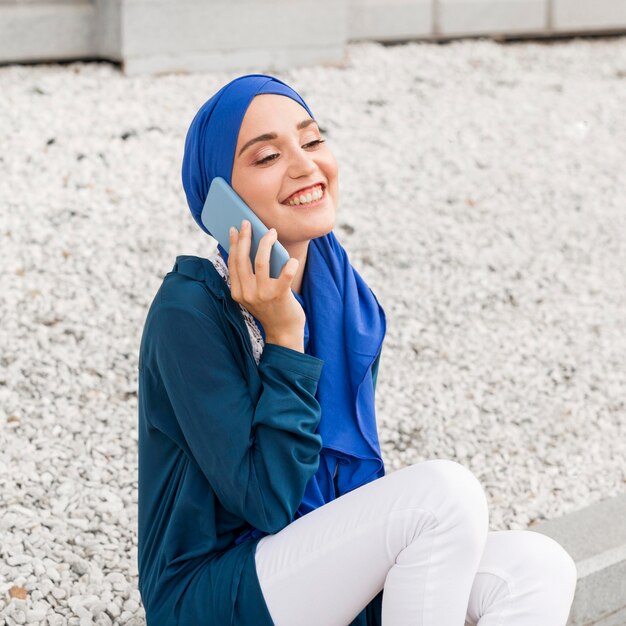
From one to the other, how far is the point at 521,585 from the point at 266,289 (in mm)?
864

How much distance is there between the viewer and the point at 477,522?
226 cm

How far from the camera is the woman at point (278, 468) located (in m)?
2.24

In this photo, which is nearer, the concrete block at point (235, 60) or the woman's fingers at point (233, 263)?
the woman's fingers at point (233, 263)

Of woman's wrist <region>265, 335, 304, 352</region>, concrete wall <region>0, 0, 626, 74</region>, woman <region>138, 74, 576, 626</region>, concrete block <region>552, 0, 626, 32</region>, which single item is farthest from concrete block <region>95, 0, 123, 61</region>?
woman's wrist <region>265, 335, 304, 352</region>

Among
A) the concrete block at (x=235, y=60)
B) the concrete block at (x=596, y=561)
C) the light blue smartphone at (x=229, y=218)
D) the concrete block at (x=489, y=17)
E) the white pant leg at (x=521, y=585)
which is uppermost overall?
the light blue smartphone at (x=229, y=218)

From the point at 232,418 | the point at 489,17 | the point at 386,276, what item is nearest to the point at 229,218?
the point at 232,418

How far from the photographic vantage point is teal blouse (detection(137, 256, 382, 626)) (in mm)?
2240

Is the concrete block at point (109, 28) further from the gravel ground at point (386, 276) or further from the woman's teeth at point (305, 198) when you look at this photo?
the woman's teeth at point (305, 198)

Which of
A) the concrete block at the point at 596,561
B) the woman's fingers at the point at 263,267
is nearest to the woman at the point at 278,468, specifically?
the woman's fingers at the point at 263,267

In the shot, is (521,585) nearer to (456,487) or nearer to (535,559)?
(535,559)

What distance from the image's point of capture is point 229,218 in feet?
7.76

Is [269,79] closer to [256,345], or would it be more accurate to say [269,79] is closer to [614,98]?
[256,345]

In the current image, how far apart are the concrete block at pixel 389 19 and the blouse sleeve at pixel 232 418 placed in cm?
636

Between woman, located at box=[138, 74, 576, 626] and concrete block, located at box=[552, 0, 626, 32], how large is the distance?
7.39m
